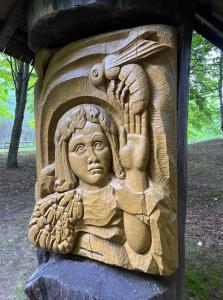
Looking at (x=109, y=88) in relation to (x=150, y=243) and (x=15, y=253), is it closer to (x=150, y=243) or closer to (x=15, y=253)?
(x=150, y=243)

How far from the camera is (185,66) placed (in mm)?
1421

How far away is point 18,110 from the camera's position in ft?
23.5

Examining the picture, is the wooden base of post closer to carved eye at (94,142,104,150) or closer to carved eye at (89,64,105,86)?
carved eye at (94,142,104,150)

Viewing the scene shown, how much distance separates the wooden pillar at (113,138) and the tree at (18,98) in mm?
5846

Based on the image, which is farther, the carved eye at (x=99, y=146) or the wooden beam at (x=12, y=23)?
the wooden beam at (x=12, y=23)

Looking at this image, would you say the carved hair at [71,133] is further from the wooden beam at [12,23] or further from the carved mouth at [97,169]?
the wooden beam at [12,23]

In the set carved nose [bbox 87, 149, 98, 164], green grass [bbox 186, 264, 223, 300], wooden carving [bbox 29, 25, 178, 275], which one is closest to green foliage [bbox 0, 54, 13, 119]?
green grass [bbox 186, 264, 223, 300]

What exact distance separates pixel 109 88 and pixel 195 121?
8256 millimetres

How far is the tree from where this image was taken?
6.89 meters

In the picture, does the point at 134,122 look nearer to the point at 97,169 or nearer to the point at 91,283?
the point at 97,169

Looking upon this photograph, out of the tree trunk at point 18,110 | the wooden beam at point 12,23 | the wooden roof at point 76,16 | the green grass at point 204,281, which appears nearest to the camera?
the wooden roof at point 76,16

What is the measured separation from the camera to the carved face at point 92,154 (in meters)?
1.17

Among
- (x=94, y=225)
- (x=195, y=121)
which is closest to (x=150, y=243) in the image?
(x=94, y=225)

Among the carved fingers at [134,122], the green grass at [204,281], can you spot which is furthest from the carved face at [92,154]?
the green grass at [204,281]
